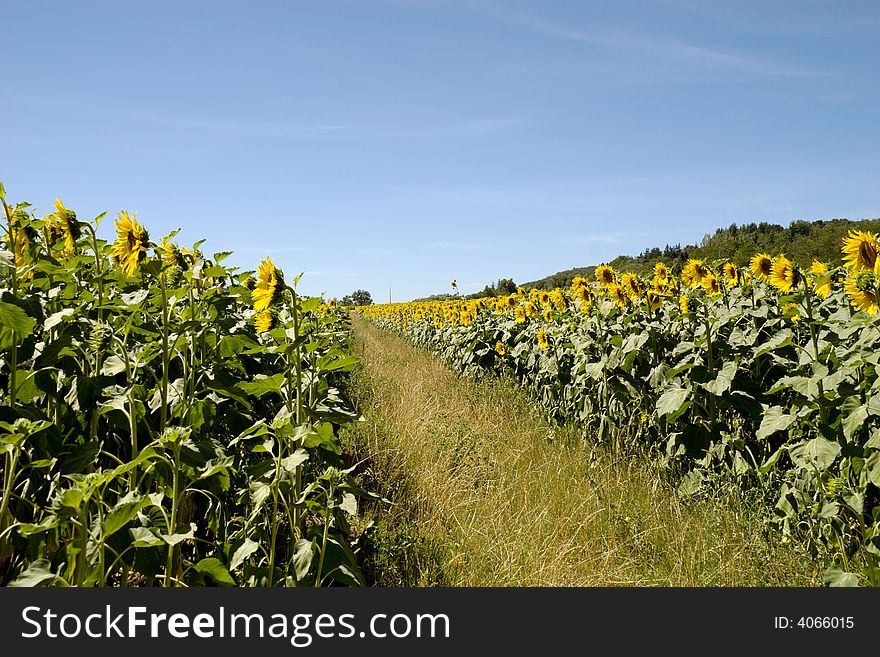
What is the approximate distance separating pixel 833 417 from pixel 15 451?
354 cm

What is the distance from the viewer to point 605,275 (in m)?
5.64

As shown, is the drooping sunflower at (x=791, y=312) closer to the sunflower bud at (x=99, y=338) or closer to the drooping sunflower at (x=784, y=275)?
the drooping sunflower at (x=784, y=275)

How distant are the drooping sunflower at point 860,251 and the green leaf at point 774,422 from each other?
806mm

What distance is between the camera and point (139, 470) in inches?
101

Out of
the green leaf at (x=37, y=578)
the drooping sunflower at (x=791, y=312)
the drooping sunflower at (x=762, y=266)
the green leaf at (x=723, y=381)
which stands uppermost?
the drooping sunflower at (x=762, y=266)

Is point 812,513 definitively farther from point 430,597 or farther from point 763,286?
point 763,286

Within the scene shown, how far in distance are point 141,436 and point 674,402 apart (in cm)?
307

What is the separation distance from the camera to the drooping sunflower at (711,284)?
5.04m

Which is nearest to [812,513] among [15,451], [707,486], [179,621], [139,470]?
[707,486]

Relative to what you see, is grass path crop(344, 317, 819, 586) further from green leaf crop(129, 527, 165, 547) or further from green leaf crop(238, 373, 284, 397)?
green leaf crop(129, 527, 165, 547)

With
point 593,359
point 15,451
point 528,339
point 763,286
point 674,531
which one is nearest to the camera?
point 15,451

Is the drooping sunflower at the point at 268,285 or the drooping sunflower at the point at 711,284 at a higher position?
the drooping sunflower at the point at 711,284

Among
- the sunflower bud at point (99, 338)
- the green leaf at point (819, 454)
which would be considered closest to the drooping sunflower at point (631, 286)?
the green leaf at point (819, 454)

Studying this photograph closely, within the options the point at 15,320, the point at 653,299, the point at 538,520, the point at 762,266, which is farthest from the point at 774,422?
the point at 15,320
